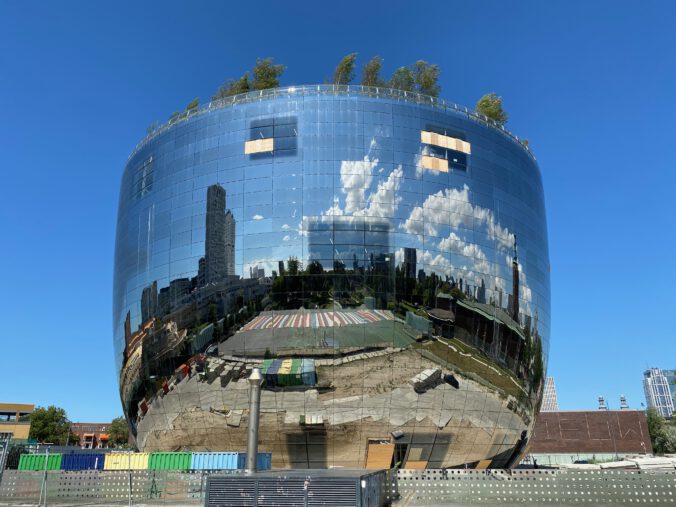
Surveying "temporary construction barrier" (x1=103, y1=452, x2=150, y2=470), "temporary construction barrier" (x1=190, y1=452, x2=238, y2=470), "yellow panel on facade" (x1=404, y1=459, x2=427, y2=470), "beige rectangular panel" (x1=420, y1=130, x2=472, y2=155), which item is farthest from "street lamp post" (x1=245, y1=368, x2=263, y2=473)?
"beige rectangular panel" (x1=420, y1=130, x2=472, y2=155)

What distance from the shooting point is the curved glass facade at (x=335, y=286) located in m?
27.8

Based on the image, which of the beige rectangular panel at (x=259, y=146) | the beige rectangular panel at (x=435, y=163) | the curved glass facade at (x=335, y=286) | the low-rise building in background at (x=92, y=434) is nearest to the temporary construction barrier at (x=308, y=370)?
the curved glass facade at (x=335, y=286)

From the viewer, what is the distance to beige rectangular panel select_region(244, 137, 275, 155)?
30.6m

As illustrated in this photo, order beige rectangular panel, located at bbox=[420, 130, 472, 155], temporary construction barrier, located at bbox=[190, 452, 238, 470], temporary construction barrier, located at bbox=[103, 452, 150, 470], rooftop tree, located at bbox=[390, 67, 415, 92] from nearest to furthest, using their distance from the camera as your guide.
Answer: temporary construction barrier, located at bbox=[190, 452, 238, 470], temporary construction barrier, located at bbox=[103, 452, 150, 470], beige rectangular panel, located at bbox=[420, 130, 472, 155], rooftop tree, located at bbox=[390, 67, 415, 92]

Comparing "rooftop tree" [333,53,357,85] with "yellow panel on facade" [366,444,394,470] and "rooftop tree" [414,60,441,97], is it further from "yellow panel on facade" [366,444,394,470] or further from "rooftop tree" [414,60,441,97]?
"yellow panel on facade" [366,444,394,470]

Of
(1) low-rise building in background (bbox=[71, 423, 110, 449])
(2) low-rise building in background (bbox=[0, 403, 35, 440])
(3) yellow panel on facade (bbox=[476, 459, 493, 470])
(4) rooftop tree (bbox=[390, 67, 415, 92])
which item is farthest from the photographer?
(1) low-rise building in background (bbox=[71, 423, 110, 449])

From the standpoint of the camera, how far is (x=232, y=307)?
28.3 metres

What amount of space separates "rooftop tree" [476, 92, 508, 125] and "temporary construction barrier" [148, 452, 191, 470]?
2823cm

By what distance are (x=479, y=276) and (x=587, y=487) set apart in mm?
11813

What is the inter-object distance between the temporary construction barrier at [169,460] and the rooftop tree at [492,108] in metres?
28.2

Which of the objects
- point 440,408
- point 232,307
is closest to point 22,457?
point 232,307

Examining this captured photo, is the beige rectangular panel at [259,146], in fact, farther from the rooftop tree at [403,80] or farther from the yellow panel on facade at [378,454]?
the yellow panel on facade at [378,454]

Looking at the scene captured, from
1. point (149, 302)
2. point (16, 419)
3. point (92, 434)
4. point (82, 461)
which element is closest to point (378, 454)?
point (149, 302)

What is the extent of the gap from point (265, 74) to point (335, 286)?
1660cm
